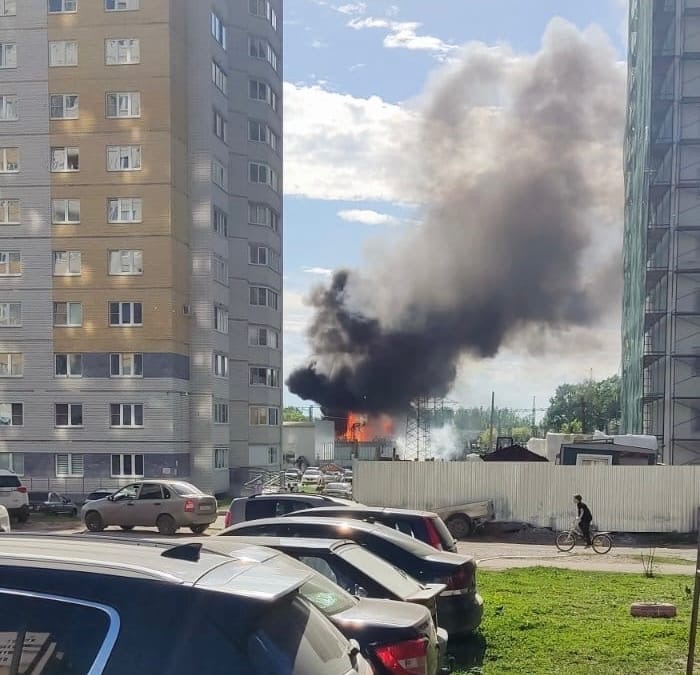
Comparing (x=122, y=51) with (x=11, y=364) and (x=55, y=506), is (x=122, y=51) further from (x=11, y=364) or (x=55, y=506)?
(x=55, y=506)

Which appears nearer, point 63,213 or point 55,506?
point 55,506

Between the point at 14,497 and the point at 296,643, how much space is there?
26.5 metres

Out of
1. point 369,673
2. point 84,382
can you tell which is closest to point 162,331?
point 84,382

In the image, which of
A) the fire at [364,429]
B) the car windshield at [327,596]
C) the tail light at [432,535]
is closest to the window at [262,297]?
the fire at [364,429]

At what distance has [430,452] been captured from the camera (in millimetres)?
80375

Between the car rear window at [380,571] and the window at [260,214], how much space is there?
137 feet

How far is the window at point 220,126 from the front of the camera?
42647 mm

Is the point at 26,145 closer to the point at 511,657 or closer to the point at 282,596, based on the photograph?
the point at 511,657

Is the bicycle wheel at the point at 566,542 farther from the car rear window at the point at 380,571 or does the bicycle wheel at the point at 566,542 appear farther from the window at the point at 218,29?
the window at the point at 218,29

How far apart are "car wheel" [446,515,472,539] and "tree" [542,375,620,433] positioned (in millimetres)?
90369

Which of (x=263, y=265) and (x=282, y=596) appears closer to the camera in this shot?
(x=282, y=596)

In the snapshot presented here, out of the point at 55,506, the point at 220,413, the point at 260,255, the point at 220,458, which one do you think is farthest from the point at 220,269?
the point at 55,506

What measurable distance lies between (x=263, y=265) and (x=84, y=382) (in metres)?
13.5

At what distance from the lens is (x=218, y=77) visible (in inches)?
1687
